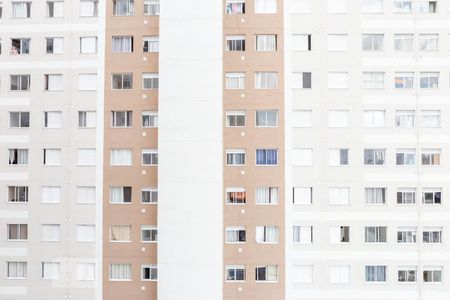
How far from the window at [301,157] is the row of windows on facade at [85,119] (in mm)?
4228

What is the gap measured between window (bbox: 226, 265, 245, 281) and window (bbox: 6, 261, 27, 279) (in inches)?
242

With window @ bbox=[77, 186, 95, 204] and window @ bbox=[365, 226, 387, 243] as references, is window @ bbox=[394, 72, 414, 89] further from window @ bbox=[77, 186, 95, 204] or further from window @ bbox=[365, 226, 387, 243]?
window @ bbox=[77, 186, 95, 204]

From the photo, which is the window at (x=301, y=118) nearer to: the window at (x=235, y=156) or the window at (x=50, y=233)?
the window at (x=235, y=156)

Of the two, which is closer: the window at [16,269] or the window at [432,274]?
the window at [432,274]

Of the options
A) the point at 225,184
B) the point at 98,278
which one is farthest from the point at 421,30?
the point at 98,278

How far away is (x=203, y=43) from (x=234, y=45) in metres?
1.10

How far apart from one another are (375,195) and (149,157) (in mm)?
6778

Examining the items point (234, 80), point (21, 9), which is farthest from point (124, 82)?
point (21, 9)

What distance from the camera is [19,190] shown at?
14.8 metres

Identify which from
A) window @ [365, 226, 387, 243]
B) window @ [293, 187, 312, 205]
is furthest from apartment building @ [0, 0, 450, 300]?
window @ [293, 187, 312, 205]

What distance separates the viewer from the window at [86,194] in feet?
48.1

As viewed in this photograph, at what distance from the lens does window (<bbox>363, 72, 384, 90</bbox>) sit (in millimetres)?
14328

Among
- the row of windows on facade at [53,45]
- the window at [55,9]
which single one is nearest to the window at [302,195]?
the row of windows on facade at [53,45]

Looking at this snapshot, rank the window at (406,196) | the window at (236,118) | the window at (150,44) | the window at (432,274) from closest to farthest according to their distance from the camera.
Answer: the window at (432,274)
the window at (406,196)
the window at (236,118)
the window at (150,44)
